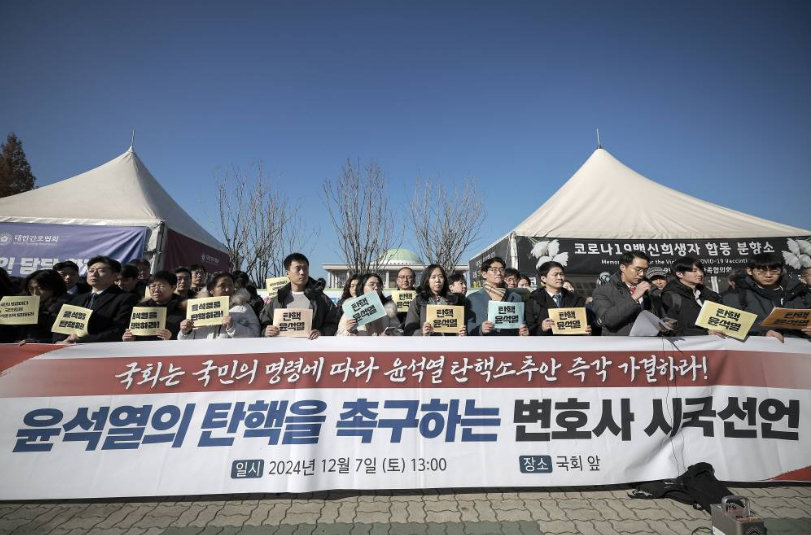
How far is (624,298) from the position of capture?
9.98 feet

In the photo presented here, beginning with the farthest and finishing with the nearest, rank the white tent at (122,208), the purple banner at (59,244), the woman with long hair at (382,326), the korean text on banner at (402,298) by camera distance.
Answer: the white tent at (122,208), the purple banner at (59,244), the korean text on banner at (402,298), the woman with long hair at (382,326)

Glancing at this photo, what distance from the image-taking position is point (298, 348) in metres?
2.70

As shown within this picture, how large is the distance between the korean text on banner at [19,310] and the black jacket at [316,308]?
1.61 metres

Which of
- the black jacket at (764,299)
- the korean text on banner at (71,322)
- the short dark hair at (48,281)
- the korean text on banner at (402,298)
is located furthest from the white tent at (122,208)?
the black jacket at (764,299)

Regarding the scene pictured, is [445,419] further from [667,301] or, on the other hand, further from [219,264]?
Result: [219,264]

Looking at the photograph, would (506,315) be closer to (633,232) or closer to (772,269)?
(772,269)

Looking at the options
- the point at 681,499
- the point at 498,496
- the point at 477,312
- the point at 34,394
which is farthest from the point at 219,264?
the point at 681,499

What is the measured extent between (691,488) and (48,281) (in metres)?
5.36

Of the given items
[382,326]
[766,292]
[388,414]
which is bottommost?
[388,414]

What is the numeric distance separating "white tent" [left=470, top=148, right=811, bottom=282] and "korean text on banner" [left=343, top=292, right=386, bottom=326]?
18.2 ft

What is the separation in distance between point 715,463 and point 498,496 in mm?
1617

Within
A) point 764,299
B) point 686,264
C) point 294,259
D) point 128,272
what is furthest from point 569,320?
point 128,272

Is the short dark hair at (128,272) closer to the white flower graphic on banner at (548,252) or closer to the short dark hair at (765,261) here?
the short dark hair at (765,261)

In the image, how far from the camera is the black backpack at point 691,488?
8.04 ft
